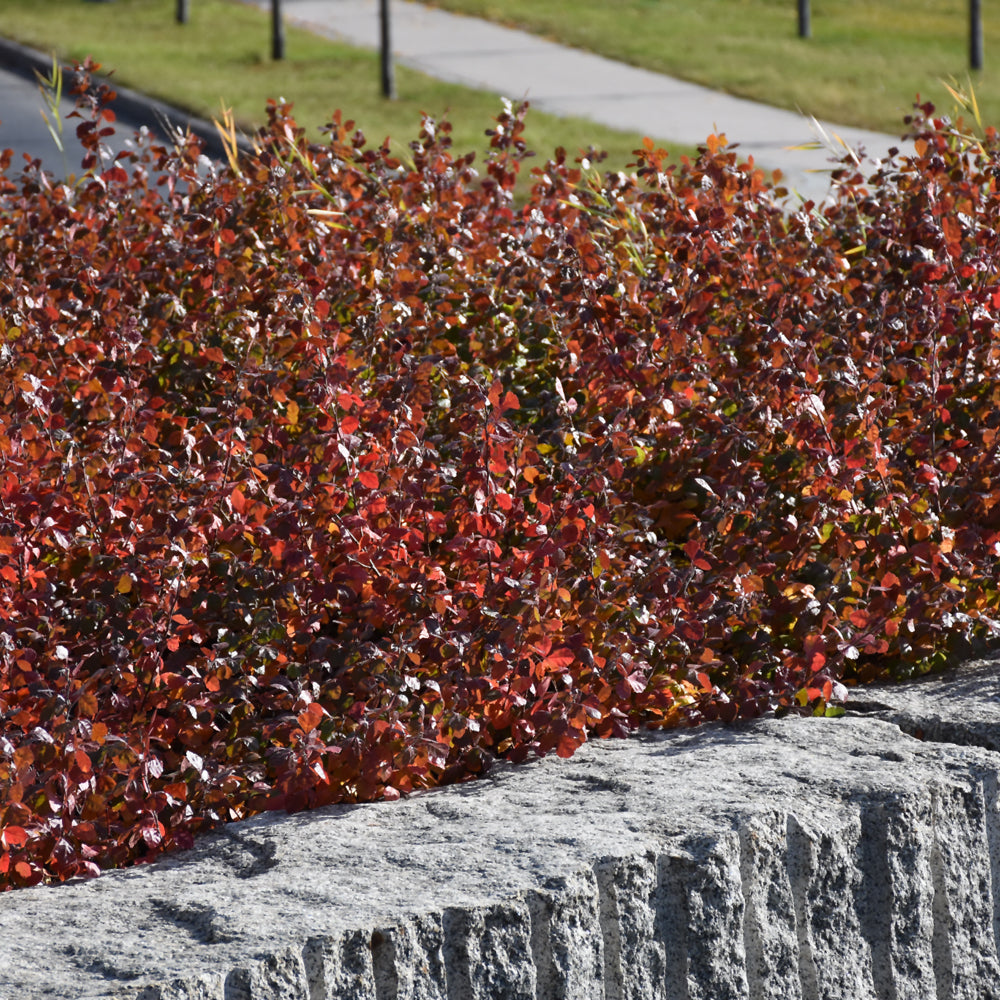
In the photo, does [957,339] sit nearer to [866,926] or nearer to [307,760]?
[866,926]

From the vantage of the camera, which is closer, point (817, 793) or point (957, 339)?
point (817, 793)

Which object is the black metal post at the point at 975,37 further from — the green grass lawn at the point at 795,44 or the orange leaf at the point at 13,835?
the orange leaf at the point at 13,835

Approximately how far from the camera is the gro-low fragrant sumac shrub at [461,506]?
98.0 inches

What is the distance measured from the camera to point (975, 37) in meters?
15.9

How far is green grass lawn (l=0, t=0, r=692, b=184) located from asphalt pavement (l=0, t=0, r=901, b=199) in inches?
14.9

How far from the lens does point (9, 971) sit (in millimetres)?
1936

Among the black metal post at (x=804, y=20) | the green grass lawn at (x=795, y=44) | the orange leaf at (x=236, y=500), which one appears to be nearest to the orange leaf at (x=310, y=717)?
the orange leaf at (x=236, y=500)

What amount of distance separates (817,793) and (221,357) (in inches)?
66.5

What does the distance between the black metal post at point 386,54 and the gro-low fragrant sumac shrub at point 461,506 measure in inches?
348

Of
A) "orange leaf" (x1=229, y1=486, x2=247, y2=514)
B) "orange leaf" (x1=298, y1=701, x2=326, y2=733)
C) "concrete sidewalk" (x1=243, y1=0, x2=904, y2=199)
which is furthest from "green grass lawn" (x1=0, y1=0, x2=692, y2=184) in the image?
"orange leaf" (x1=298, y1=701, x2=326, y2=733)

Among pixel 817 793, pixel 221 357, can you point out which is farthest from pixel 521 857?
pixel 221 357

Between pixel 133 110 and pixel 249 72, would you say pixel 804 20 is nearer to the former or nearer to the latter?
pixel 249 72

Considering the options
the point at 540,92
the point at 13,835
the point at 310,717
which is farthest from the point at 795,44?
the point at 13,835

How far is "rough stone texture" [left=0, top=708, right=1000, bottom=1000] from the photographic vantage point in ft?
→ 6.64
